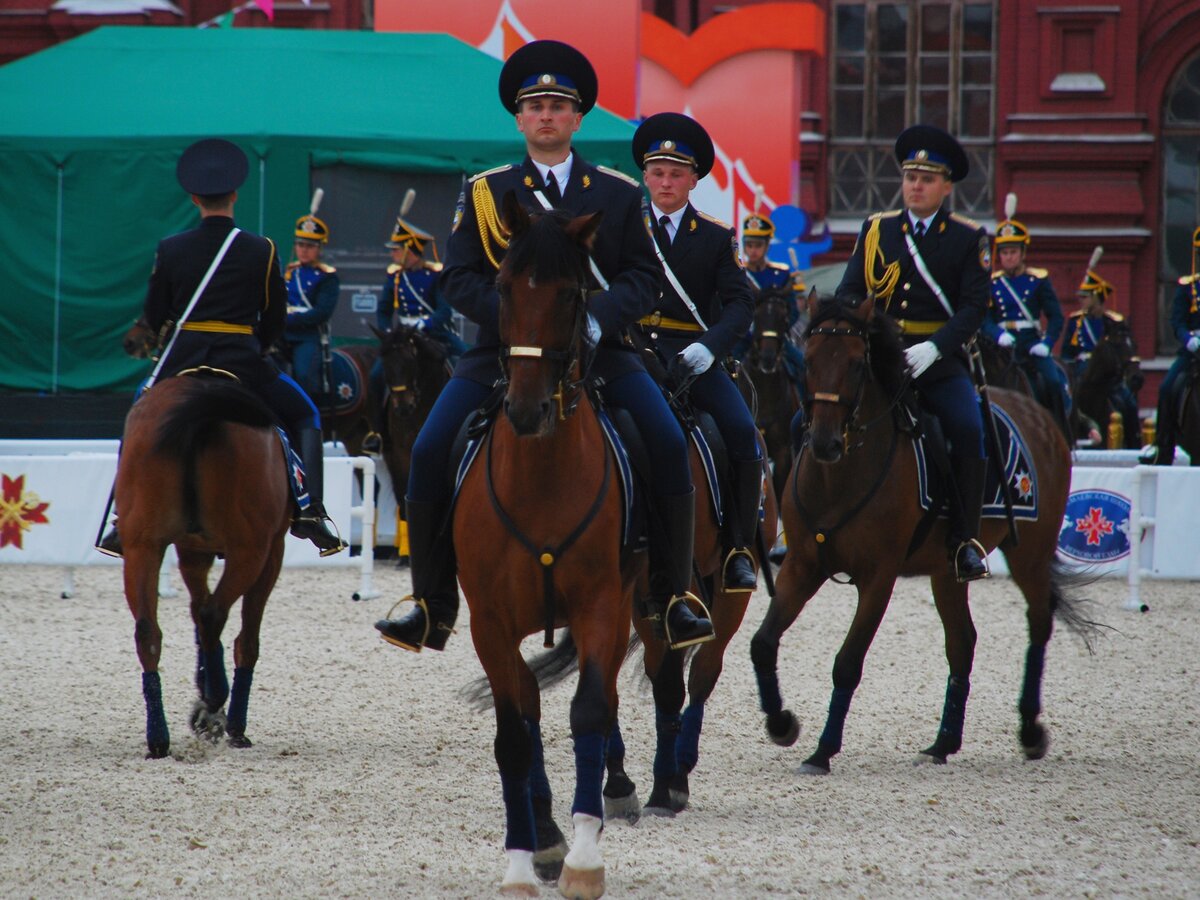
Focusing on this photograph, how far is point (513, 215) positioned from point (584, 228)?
8.6 inches

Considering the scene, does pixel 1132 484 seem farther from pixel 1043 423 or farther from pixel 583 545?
pixel 583 545

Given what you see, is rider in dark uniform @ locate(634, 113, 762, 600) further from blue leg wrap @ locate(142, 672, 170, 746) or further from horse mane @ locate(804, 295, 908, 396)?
blue leg wrap @ locate(142, 672, 170, 746)

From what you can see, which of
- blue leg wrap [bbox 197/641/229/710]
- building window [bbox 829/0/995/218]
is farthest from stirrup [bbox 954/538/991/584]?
building window [bbox 829/0/995/218]

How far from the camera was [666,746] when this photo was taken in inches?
263

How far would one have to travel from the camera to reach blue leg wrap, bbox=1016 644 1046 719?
7980 millimetres

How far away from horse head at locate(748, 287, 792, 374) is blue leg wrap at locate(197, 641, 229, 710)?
8045 millimetres

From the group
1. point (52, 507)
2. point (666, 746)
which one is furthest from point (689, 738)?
point (52, 507)

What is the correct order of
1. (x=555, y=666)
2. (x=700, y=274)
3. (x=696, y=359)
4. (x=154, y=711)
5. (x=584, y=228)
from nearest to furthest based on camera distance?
(x=584, y=228) → (x=696, y=359) → (x=700, y=274) → (x=555, y=666) → (x=154, y=711)

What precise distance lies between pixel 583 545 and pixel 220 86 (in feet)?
47.2

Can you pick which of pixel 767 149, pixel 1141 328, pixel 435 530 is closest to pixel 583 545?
pixel 435 530

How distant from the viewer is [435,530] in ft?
18.6

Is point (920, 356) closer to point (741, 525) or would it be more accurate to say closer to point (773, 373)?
point (741, 525)

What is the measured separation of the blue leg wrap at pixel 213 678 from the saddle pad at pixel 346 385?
815 centimetres

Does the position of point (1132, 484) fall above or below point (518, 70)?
below
